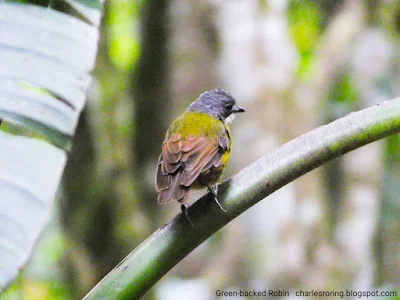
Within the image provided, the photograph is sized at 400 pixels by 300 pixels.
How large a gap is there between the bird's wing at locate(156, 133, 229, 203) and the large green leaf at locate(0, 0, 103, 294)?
47.5 inches

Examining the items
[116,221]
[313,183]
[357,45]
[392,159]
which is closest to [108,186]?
[116,221]

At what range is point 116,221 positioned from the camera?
4434 millimetres

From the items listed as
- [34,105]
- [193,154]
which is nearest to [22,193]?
[34,105]

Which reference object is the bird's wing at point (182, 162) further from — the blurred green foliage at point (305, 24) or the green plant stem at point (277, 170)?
the blurred green foliage at point (305, 24)

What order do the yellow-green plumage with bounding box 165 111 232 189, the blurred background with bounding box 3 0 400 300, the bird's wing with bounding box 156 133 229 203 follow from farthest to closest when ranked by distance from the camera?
the blurred background with bounding box 3 0 400 300, the yellow-green plumage with bounding box 165 111 232 189, the bird's wing with bounding box 156 133 229 203

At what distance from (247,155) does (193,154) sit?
7.66 feet

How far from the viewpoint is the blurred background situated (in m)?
4.45

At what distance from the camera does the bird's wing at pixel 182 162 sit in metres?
2.41

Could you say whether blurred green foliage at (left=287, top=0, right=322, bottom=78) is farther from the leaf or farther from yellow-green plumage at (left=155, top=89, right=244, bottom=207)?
the leaf

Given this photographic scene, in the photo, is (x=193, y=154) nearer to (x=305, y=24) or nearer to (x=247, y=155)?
(x=247, y=155)

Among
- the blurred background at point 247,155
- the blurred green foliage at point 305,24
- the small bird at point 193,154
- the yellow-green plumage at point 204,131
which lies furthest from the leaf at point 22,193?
the blurred green foliage at point 305,24

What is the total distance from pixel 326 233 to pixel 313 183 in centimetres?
38

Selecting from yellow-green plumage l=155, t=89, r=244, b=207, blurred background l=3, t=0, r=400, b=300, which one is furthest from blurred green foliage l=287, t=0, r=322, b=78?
yellow-green plumage l=155, t=89, r=244, b=207

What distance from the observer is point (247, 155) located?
5.00 metres
